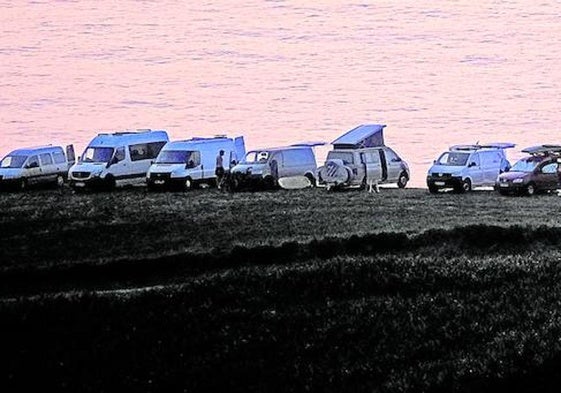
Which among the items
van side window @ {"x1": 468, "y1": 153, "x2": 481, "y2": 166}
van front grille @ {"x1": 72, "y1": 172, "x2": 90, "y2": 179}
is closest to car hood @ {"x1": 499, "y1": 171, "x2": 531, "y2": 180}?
van side window @ {"x1": 468, "y1": 153, "x2": 481, "y2": 166}

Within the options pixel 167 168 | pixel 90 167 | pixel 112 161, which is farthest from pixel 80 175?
pixel 167 168

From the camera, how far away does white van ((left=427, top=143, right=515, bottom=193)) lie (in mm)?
49681

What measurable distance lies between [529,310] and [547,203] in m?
26.3

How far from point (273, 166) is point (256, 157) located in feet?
3.13

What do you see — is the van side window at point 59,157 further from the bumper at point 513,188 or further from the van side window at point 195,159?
the bumper at point 513,188

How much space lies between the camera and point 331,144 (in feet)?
171

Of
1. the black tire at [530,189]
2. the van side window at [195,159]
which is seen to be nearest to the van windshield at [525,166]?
the black tire at [530,189]

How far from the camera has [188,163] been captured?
5138 cm

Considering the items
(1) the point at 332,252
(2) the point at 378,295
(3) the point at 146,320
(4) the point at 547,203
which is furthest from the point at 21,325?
(4) the point at 547,203

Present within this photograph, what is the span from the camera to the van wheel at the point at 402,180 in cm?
5284

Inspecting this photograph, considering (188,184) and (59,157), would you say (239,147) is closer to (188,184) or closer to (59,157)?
(188,184)

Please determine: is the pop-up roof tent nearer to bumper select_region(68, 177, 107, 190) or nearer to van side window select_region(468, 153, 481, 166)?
van side window select_region(468, 153, 481, 166)

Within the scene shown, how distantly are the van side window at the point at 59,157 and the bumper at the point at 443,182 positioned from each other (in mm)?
17864

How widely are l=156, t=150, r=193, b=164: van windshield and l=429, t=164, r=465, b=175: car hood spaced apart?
9.97m
